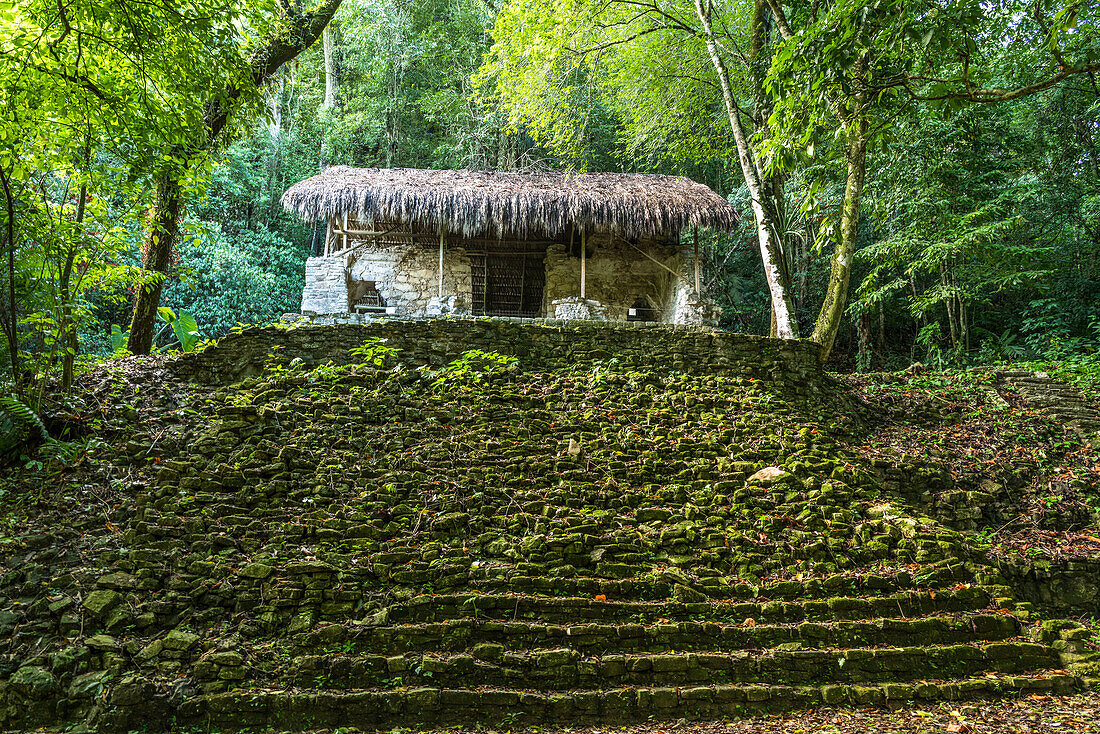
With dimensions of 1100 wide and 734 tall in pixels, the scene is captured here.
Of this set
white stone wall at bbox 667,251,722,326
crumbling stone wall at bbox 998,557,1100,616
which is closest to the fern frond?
crumbling stone wall at bbox 998,557,1100,616

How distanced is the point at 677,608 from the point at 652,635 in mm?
290

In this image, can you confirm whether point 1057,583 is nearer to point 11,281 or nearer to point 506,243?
point 11,281

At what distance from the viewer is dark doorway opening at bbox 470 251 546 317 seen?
42.4 feet

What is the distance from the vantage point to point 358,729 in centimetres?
305

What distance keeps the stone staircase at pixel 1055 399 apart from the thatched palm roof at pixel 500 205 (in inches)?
203

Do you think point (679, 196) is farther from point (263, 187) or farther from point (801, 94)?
point (263, 187)

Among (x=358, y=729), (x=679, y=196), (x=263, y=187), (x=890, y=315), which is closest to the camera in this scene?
(x=358, y=729)

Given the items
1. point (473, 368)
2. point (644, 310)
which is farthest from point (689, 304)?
point (473, 368)

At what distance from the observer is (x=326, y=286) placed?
1091 centimetres

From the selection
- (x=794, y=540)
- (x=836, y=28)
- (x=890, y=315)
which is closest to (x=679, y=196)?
(x=890, y=315)

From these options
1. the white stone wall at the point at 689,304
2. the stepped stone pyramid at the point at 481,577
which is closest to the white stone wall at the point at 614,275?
the white stone wall at the point at 689,304

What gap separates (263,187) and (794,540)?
1445 cm

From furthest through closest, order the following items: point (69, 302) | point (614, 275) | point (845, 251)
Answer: point (614, 275)
point (845, 251)
point (69, 302)

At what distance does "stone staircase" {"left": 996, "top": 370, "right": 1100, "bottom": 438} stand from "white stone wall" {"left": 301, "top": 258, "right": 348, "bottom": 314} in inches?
408
